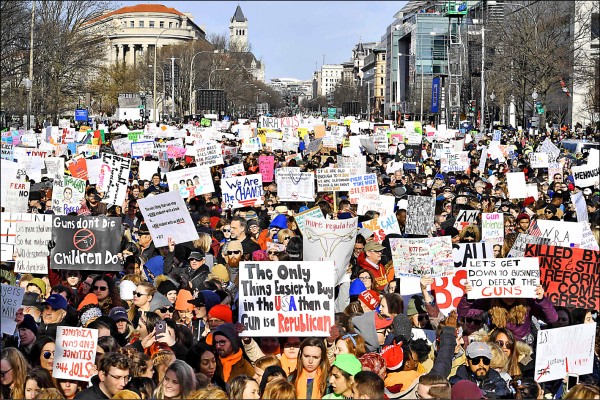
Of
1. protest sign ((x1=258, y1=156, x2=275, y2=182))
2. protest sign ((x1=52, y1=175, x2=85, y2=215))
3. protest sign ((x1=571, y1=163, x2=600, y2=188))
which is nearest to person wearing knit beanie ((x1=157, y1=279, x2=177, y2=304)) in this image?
protest sign ((x1=52, y1=175, x2=85, y2=215))

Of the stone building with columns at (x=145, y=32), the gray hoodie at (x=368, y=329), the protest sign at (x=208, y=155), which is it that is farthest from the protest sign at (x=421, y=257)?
the stone building with columns at (x=145, y=32)

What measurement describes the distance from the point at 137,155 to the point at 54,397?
2037 cm

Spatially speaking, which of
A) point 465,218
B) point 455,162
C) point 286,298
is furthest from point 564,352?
point 455,162

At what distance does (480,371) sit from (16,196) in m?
8.54

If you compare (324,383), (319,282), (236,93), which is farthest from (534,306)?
(236,93)

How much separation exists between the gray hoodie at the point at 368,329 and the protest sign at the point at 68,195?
305 inches

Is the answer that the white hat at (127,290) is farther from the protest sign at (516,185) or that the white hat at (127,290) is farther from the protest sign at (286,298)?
the protest sign at (516,185)

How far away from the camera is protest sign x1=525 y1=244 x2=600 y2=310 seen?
8.76 metres

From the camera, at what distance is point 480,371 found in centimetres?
705

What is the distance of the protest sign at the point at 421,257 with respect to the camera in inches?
382

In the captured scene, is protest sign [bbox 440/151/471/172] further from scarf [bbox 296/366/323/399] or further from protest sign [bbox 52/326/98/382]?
protest sign [bbox 52/326/98/382]

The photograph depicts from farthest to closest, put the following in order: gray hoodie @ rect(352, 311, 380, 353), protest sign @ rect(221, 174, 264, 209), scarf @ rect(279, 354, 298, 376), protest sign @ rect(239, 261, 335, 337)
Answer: protest sign @ rect(221, 174, 264, 209), gray hoodie @ rect(352, 311, 380, 353), protest sign @ rect(239, 261, 335, 337), scarf @ rect(279, 354, 298, 376)

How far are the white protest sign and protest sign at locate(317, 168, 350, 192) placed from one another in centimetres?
839

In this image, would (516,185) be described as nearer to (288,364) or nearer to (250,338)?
(250,338)
